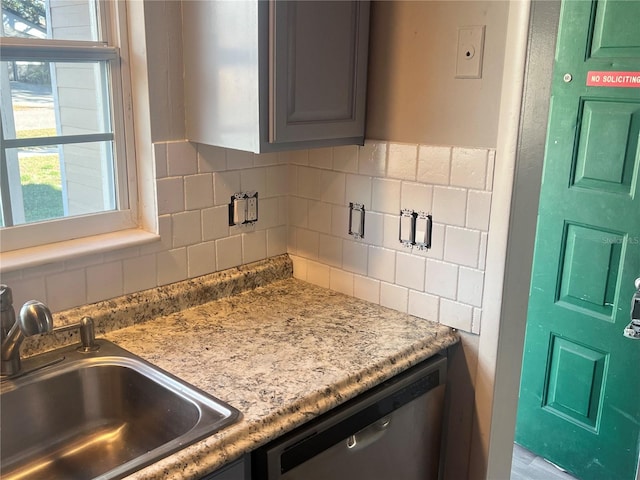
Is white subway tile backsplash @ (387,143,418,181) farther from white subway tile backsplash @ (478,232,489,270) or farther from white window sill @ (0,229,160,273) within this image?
white window sill @ (0,229,160,273)

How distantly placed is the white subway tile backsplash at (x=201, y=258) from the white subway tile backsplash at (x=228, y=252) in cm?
2

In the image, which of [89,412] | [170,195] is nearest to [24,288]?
[89,412]

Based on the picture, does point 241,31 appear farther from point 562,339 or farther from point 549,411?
point 549,411

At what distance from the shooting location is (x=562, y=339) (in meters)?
2.44

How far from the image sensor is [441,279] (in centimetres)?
164

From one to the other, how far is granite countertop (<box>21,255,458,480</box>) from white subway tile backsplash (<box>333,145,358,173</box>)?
0.38m

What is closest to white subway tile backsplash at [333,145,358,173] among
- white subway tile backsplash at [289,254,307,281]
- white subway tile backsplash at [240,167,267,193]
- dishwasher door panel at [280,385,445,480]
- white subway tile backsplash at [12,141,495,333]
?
white subway tile backsplash at [12,141,495,333]

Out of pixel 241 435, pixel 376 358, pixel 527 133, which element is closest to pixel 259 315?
pixel 376 358

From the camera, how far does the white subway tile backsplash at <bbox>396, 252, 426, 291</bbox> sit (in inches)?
66.1

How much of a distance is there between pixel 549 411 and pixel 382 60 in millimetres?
1685

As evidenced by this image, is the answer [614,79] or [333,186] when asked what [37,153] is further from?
[614,79]

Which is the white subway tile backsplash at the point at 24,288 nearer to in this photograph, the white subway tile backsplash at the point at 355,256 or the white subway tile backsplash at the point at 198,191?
the white subway tile backsplash at the point at 198,191

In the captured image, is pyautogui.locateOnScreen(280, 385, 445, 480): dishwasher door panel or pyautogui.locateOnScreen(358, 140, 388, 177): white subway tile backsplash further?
pyautogui.locateOnScreen(358, 140, 388, 177): white subway tile backsplash

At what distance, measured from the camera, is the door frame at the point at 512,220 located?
4.67 feet
